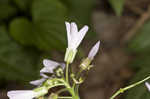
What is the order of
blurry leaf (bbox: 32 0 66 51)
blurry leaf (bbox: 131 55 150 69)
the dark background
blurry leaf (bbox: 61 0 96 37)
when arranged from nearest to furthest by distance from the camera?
1. blurry leaf (bbox: 32 0 66 51)
2. the dark background
3. blurry leaf (bbox: 131 55 150 69)
4. blurry leaf (bbox: 61 0 96 37)

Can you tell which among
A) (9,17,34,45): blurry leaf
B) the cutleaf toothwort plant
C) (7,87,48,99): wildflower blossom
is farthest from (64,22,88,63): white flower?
(9,17,34,45): blurry leaf

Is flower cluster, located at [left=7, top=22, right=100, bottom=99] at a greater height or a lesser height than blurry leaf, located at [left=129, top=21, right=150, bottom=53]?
lesser

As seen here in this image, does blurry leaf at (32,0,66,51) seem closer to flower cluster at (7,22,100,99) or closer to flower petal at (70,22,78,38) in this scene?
flower cluster at (7,22,100,99)

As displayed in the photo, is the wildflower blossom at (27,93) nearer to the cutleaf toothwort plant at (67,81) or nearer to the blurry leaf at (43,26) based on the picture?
the cutleaf toothwort plant at (67,81)

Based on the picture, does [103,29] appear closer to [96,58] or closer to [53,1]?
[96,58]

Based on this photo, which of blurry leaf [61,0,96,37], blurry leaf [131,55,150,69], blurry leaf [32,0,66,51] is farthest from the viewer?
blurry leaf [61,0,96,37]

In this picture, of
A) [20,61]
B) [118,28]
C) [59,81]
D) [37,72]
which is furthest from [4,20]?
[59,81]

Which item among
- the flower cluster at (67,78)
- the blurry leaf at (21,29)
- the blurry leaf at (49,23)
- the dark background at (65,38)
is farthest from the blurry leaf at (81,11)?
the flower cluster at (67,78)
